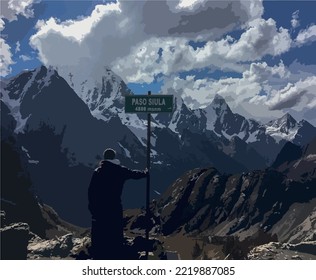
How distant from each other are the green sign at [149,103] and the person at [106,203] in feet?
6.97

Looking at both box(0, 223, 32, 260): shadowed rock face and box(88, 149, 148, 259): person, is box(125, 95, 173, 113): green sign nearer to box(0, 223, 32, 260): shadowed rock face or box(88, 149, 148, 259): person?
box(88, 149, 148, 259): person

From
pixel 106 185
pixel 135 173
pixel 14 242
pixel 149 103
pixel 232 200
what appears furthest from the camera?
pixel 232 200

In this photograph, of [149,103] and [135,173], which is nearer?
[149,103]

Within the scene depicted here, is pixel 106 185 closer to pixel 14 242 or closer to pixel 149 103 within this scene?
pixel 149 103

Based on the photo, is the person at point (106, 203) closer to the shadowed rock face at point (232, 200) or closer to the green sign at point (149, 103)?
the green sign at point (149, 103)

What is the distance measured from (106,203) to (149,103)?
4.33 metres

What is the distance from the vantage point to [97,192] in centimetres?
1711

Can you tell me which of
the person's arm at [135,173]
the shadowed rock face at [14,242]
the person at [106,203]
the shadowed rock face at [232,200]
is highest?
the person's arm at [135,173]

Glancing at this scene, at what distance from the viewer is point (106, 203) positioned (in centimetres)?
1719

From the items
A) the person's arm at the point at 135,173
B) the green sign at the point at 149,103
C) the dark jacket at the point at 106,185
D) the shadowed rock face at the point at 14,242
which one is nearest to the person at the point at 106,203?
the dark jacket at the point at 106,185

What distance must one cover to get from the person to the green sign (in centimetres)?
213

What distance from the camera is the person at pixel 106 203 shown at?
1706cm

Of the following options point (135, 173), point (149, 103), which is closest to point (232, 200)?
point (135, 173)

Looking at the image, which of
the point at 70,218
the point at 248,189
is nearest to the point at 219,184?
the point at 248,189
